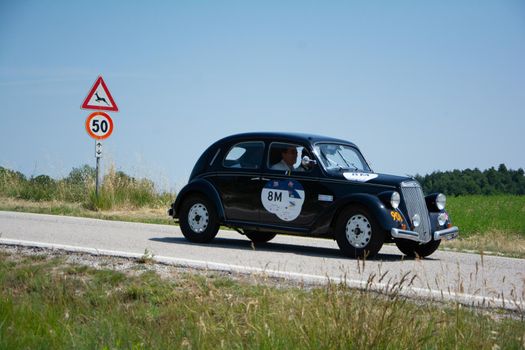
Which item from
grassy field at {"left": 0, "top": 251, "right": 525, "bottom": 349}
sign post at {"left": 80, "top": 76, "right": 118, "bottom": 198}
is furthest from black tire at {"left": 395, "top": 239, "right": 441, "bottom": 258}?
sign post at {"left": 80, "top": 76, "right": 118, "bottom": 198}

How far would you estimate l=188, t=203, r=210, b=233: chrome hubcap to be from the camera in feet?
40.3

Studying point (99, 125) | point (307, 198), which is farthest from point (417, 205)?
point (99, 125)

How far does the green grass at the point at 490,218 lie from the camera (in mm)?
19188

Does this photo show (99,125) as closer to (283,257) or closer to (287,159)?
(287,159)

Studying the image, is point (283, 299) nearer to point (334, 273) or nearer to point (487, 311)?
point (487, 311)

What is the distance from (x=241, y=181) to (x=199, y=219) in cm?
95

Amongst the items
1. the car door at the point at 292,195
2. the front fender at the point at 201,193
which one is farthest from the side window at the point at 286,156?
the front fender at the point at 201,193

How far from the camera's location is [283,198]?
11508 millimetres

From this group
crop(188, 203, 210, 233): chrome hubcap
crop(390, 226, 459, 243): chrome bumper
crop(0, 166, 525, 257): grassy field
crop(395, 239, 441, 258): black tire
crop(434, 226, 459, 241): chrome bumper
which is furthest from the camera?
crop(0, 166, 525, 257): grassy field

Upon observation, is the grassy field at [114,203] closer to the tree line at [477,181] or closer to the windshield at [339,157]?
the windshield at [339,157]

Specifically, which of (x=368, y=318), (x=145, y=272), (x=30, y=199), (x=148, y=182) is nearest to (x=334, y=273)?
(x=145, y=272)

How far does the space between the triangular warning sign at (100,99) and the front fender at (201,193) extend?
8050 millimetres

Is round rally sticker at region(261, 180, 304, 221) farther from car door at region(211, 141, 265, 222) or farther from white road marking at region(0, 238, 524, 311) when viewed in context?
white road marking at region(0, 238, 524, 311)

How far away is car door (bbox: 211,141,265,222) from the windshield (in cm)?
92
